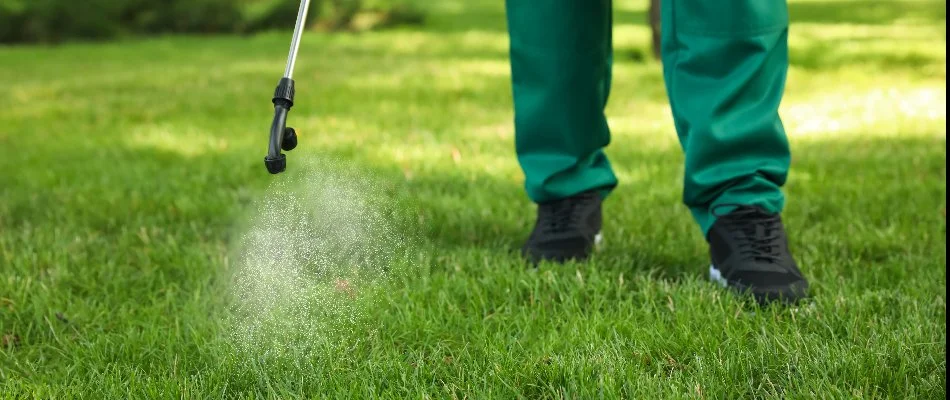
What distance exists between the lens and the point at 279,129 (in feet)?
5.34

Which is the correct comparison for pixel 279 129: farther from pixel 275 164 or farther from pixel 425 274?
pixel 425 274

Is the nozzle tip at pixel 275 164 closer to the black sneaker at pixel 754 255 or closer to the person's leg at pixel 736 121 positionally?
the person's leg at pixel 736 121

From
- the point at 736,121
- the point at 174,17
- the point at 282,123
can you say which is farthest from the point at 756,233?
the point at 174,17

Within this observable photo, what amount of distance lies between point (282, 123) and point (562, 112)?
0.87 m

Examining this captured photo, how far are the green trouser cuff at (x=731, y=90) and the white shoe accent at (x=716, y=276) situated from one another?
0.53 feet

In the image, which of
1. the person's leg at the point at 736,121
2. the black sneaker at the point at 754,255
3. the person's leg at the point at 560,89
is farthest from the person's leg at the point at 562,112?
the black sneaker at the point at 754,255

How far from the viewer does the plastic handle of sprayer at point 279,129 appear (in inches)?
63.0

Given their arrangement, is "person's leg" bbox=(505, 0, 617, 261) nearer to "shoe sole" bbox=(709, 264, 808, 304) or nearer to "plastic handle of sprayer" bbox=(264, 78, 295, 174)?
"shoe sole" bbox=(709, 264, 808, 304)

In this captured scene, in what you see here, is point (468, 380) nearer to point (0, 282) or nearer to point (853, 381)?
point (853, 381)

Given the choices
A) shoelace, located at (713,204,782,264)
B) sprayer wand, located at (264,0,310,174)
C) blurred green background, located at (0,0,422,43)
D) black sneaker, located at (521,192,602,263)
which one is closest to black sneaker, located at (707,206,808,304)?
shoelace, located at (713,204,782,264)

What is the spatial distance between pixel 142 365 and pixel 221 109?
12.6 feet

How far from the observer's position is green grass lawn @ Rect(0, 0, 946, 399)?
1626 mm

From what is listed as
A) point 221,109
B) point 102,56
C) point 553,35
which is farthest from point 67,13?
point 553,35

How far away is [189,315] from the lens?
1.99 m
